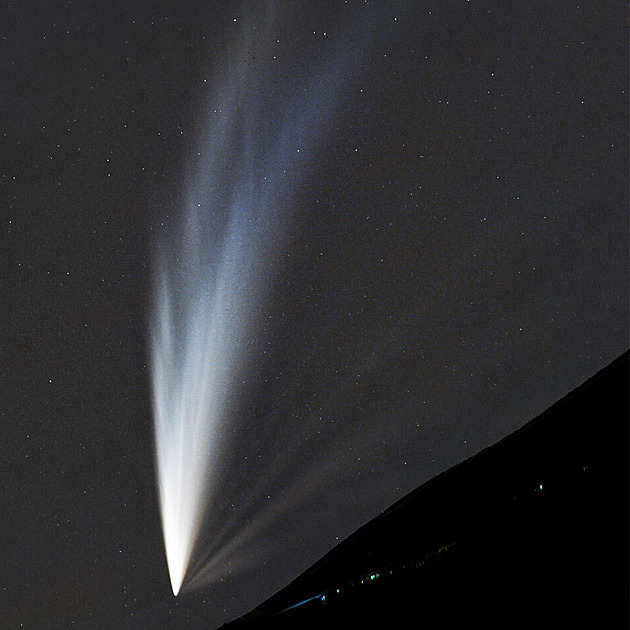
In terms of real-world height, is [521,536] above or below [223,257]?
below

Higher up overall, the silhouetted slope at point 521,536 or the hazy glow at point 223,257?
the hazy glow at point 223,257

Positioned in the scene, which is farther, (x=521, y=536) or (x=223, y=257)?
(x=223, y=257)

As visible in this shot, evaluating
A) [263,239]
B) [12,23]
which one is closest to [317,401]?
[263,239]

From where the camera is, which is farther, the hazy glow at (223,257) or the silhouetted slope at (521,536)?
the hazy glow at (223,257)

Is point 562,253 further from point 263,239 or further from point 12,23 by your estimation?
point 12,23
